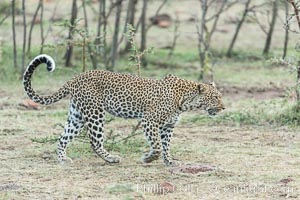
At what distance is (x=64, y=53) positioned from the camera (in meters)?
20.5

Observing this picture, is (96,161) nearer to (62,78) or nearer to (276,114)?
(276,114)

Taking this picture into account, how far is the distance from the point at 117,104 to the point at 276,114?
157 inches

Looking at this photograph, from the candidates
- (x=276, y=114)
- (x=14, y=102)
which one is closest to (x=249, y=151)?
(x=276, y=114)

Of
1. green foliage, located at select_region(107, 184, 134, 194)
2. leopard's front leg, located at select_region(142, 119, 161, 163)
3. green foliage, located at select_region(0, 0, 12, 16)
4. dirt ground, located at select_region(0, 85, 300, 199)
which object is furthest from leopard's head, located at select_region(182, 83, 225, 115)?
green foliage, located at select_region(0, 0, 12, 16)

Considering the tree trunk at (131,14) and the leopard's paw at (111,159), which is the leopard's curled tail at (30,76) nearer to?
the leopard's paw at (111,159)

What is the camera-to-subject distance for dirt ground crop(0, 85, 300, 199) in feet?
30.9

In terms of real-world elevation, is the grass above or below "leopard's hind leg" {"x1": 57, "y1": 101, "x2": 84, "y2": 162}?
below

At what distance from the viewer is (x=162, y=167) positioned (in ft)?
35.4

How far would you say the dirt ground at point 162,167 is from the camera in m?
9.42

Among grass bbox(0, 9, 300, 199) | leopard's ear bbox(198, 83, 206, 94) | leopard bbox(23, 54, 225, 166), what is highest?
leopard's ear bbox(198, 83, 206, 94)

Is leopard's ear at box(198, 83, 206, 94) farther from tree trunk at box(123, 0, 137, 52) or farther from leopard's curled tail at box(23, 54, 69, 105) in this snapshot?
tree trunk at box(123, 0, 137, 52)

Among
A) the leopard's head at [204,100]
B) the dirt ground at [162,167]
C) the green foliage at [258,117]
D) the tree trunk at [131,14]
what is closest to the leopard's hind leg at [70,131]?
the dirt ground at [162,167]

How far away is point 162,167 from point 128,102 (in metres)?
0.89

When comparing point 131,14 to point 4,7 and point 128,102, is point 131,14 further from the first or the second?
point 128,102
